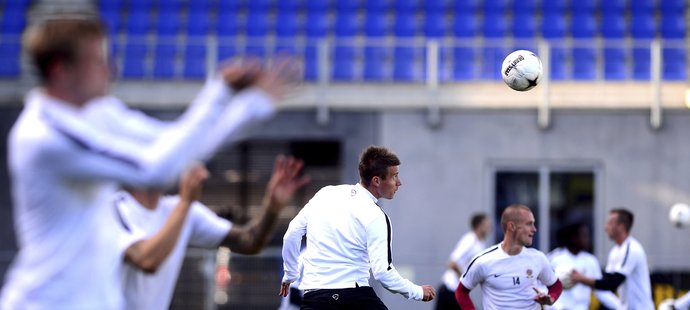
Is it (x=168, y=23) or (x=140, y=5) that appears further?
(x=140, y=5)

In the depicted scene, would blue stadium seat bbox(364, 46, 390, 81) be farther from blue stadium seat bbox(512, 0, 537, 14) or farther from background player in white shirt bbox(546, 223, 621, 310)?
background player in white shirt bbox(546, 223, 621, 310)

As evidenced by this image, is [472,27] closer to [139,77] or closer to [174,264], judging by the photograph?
[139,77]

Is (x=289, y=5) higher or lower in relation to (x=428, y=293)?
higher

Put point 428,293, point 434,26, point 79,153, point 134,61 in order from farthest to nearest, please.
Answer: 1. point 434,26
2. point 134,61
3. point 428,293
4. point 79,153

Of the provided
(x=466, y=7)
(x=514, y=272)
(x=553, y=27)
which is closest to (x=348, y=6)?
(x=466, y=7)

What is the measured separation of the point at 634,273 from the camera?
11.0m

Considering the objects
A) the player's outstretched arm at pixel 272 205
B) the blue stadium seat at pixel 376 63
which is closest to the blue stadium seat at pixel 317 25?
the blue stadium seat at pixel 376 63

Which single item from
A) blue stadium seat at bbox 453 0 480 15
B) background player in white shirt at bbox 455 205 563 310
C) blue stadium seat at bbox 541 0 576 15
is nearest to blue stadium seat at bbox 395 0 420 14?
blue stadium seat at bbox 453 0 480 15

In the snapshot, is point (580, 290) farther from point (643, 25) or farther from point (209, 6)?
point (209, 6)

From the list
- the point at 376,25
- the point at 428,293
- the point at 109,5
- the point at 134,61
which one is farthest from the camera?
the point at 109,5

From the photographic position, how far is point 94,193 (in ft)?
12.8

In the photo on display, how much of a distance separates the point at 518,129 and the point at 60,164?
53.5 ft

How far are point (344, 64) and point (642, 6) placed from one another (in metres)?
5.40

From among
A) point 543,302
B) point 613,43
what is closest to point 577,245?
point 543,302
